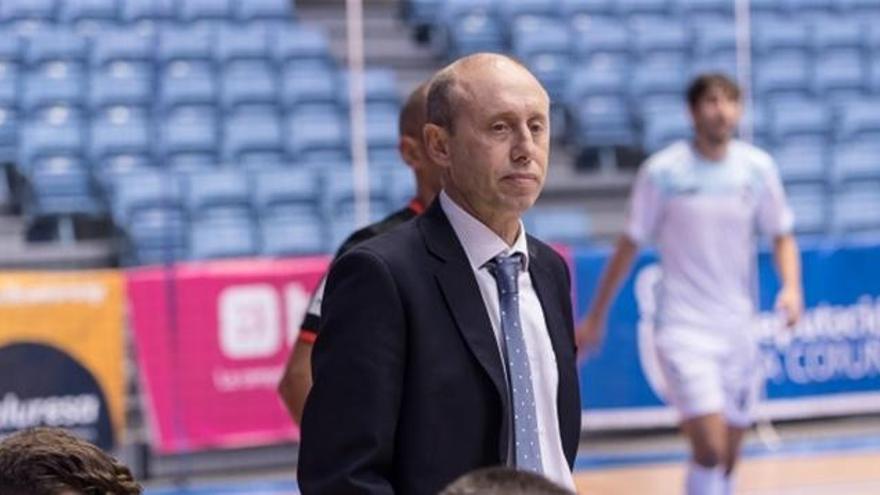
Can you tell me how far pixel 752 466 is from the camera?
1148 cm

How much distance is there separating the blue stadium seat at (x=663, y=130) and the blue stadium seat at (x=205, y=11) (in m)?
3.04

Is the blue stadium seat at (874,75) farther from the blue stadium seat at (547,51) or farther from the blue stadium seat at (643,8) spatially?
the blue stadium seat at (547,51)

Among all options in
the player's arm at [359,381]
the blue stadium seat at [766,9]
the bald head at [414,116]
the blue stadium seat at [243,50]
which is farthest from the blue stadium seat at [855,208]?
the player's arm at [359,381]

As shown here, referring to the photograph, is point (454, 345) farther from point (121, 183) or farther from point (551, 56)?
point (551, 56)

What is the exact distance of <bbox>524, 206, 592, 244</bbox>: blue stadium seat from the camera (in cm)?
1270

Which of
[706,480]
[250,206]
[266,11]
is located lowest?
[706,480]

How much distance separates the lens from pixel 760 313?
12.3 meters

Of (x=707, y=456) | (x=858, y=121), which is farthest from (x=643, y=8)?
A: (x=707, y=456)

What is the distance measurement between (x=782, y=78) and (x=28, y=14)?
19.0 ft

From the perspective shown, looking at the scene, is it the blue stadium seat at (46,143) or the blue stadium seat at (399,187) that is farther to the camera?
the blue stadium seat at (399,187)

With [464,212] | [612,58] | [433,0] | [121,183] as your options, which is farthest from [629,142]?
[464,212]

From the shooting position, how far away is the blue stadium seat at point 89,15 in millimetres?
13133

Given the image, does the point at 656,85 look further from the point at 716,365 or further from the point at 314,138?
the point at 716,365

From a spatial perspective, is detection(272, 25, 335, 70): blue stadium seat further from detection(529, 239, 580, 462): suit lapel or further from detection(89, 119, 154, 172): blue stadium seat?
detection(529, 239, 580, 462): suit lapel
